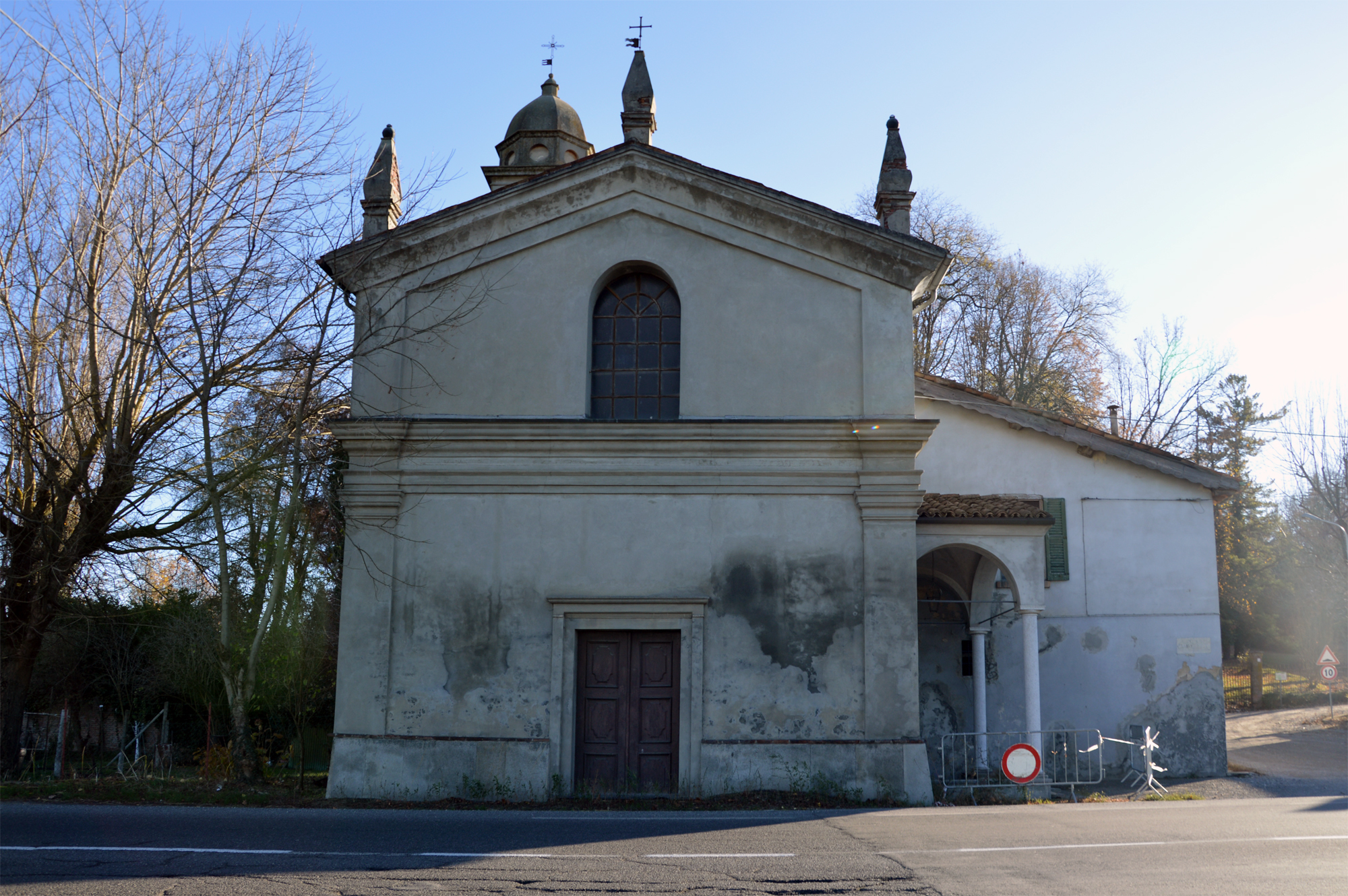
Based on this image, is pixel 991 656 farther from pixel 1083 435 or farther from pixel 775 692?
pixel 775 692

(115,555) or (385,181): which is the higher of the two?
(385,181)

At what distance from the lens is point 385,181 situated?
14.2 m

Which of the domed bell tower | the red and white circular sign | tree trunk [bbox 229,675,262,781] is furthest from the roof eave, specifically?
tree trunk [bbox 229,675,262,781]

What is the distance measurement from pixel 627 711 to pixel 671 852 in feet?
15.4

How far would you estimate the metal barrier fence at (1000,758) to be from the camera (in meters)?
13.9

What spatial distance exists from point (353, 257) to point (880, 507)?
7.67 metres

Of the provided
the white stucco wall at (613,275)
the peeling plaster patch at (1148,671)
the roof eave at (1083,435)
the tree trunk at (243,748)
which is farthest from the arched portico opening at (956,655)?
the tree trunk at (243,748)

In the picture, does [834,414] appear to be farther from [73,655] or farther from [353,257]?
[73,655]

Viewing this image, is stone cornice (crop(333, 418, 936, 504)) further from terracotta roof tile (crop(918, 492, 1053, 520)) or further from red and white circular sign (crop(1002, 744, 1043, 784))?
red and white circular sign (crop(1002, 744, 1043, 784))

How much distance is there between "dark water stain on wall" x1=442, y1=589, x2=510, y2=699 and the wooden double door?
1.02 meters

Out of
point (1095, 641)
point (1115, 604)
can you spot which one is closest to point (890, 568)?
point (1095, 641)

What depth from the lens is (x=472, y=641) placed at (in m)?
12.9

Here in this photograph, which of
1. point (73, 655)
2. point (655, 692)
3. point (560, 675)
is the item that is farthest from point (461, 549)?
point (73, 655)

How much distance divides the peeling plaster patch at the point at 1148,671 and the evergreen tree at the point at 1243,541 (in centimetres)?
1980
